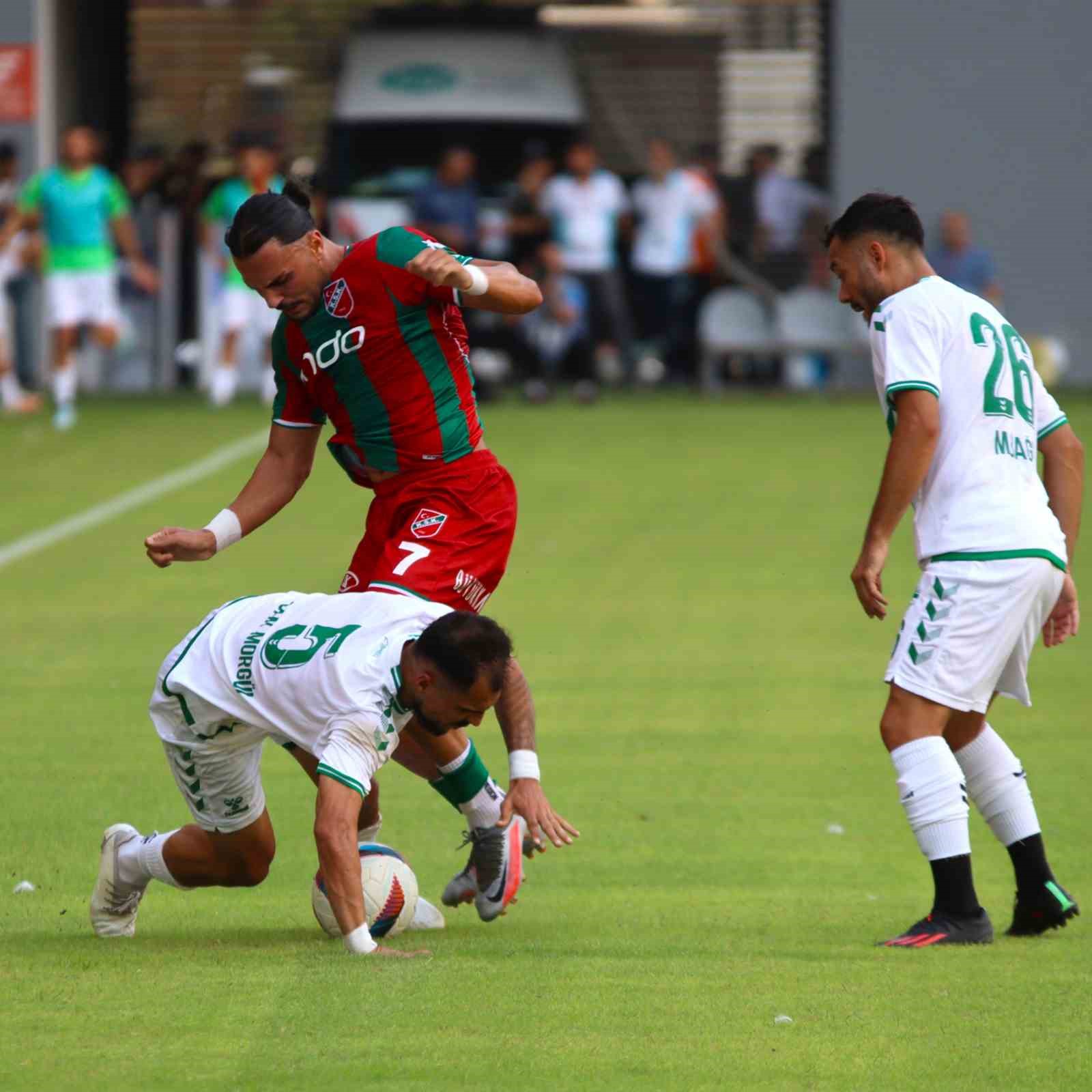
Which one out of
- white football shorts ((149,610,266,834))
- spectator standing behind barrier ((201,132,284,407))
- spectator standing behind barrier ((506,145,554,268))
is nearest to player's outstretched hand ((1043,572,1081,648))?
white football shorts ((149,610,266,834))

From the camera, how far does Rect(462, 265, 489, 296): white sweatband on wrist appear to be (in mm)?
6148

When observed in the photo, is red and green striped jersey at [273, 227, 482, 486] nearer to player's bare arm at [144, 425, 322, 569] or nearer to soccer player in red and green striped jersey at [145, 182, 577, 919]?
soccer player in red and green striped jersey at [145, 182, 577, 919]

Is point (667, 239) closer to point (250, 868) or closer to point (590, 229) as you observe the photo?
point (590, 229)

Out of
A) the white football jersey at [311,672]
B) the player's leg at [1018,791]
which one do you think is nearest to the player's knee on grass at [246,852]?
the white football jersey at [311,672]

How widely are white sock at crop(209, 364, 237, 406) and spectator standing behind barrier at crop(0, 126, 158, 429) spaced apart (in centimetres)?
121

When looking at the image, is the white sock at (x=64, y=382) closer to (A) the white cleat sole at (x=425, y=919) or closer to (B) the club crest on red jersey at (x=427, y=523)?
(B) the club crest on red jersey at (x=427, y=523)

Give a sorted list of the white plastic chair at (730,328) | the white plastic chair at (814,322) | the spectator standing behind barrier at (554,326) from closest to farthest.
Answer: the spectator standing behind barrier at (554,326)
the white plastic chair at (730,328)
the white plastic chair at (814,322)

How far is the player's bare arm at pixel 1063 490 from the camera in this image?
6.35 metres

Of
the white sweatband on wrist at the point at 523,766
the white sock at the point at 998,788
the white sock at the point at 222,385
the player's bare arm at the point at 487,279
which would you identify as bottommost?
the white sock at the point at 222,385

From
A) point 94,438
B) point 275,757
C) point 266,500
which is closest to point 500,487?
point 266,500

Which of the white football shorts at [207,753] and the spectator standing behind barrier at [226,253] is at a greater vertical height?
the white football shorts at [207,753]

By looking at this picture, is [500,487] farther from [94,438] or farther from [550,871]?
[94,438]

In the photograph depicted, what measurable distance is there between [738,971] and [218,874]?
1506mm

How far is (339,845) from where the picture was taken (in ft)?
17.8
